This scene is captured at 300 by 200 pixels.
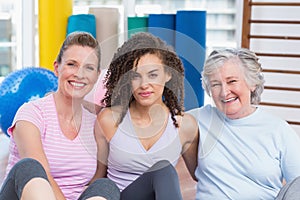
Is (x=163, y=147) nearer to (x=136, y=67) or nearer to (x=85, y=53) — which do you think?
(x=136, y=67)

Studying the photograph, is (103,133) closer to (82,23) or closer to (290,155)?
(290,155)

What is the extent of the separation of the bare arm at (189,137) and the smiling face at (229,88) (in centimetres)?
11

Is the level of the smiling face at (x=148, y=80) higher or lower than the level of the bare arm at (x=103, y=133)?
higher

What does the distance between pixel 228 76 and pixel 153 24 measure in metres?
1.98

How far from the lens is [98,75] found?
6.13ft

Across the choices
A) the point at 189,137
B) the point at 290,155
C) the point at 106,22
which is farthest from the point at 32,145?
the point at 106,22

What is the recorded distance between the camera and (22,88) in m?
3.06

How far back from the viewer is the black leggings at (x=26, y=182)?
5.46 ft

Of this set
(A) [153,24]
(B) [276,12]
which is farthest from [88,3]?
(B) [276,12]

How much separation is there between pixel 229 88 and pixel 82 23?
2.24 metres

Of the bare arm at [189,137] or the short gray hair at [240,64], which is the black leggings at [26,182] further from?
the short gray hair at [240,64]

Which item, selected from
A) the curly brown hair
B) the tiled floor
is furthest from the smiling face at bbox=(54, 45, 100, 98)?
the tiled floor

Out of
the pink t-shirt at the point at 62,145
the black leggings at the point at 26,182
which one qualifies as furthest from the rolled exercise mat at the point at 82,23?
the black leggings at the point at 26,182

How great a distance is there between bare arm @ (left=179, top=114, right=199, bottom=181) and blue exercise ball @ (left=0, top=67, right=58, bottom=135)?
52.1 inches
